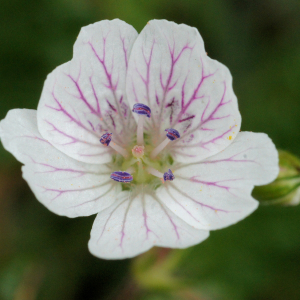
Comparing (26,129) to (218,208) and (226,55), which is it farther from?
(226,55)

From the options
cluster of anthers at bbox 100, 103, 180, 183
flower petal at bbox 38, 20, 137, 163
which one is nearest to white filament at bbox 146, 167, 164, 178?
cluster of anthers at bbox 100, 103, 180, 183

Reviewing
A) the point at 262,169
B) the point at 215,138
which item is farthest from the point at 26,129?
the point at 262,169

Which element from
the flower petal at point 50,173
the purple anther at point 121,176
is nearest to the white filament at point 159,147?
the purple anther at point 121,176

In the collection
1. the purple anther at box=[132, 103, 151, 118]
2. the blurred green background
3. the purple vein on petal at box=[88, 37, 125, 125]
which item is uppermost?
the purple vein on petal at box=[88, 37, 125, 125]

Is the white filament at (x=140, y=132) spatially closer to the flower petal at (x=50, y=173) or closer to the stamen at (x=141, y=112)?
the stamen at (x=141, y=112)

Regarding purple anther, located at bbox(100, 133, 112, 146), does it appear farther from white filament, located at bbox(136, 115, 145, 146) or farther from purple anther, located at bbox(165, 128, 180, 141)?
purple anther, located at bbox(165, 128, 180, 141)
